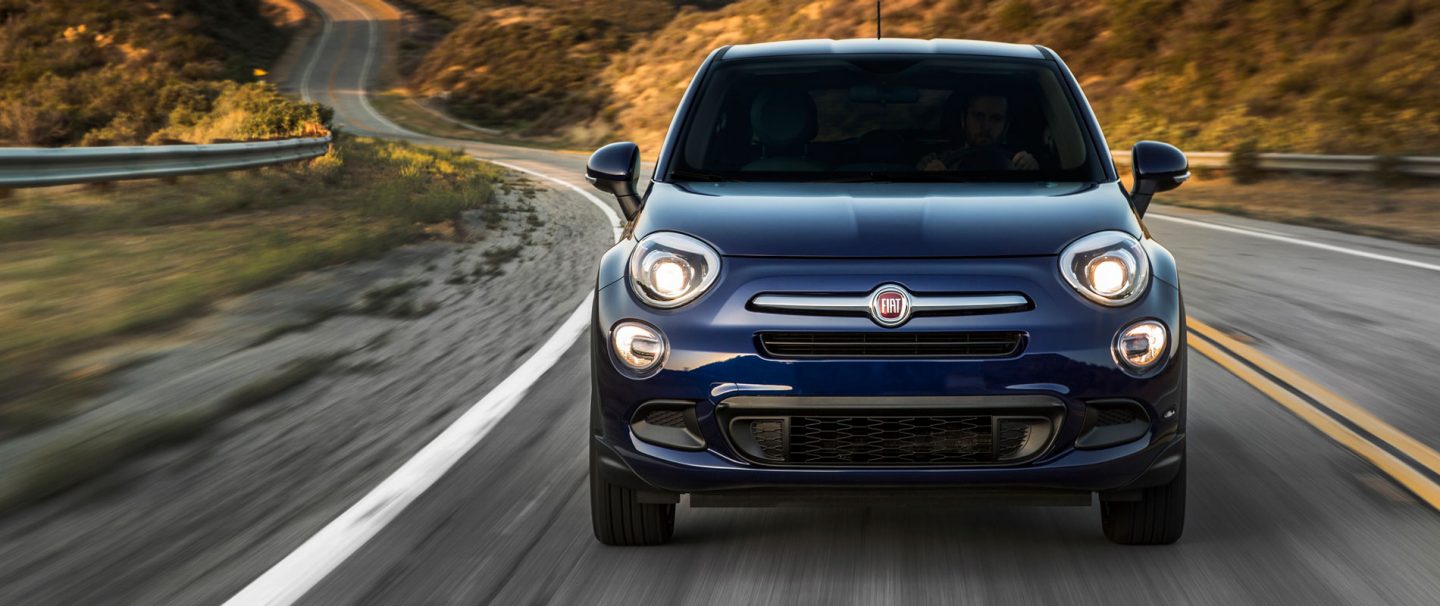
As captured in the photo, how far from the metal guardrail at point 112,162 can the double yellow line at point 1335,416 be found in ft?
32.0

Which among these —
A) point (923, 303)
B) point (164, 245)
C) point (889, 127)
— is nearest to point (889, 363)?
point (923, 303)

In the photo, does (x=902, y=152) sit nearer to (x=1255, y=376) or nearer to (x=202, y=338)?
(x=1255, y=376)

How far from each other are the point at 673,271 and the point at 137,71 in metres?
69.4

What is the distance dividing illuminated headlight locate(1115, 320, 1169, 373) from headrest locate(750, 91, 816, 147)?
183 centimetres

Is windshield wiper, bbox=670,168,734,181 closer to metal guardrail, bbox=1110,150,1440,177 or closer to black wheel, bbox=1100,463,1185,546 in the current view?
black wheel, bbox=1100,463,1185,546

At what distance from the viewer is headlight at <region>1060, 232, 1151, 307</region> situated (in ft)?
13.6

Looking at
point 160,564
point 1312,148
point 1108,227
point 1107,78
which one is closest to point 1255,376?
point 1108,227

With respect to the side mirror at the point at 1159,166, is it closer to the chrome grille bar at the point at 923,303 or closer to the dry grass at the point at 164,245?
the chrome grille bar at the point at 923,303

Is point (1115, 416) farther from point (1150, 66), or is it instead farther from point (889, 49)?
point (1150, 66)

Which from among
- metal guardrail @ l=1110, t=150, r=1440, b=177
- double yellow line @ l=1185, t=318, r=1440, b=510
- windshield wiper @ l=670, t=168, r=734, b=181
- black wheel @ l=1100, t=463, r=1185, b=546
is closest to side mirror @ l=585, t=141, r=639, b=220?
windshield wiper @ l=670, t=168, r=734, b=181

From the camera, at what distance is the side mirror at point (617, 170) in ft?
17.7

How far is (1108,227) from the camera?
4.38 m

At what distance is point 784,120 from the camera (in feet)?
18.4

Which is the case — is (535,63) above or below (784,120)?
above
